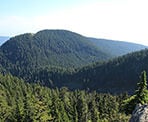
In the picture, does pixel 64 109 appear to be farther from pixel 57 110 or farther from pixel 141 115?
pixel 141 115

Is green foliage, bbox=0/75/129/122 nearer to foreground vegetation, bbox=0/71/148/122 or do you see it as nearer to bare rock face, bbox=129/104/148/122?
foreground vegetation, bbox=0/71/148/122

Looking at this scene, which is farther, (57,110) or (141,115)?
(57,110)

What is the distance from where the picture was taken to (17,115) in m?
78.4

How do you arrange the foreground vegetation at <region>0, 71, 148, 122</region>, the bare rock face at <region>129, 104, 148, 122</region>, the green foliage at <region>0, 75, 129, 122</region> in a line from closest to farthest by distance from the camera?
the bare rock face at <region>129, 104, 148, 122</region>, the foreground vegetation at <region>0, 71, 148, 122</region>, the green foliage at <region>0, 75, 129, 122</region>

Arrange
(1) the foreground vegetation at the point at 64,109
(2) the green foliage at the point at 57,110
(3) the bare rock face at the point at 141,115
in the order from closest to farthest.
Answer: (3) the bare rock face at the point at 141,115
(1) the foreground vegetation at the point at 64,109
(2) the green foliage at the point at 57,110

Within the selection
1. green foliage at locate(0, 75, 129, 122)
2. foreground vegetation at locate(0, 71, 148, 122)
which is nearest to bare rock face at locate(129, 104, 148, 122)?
foreground vegetation at locate(0, 71, 148, 122)

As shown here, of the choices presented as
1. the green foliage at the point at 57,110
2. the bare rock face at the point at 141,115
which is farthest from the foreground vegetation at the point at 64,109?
the bare rock face at the point at 141,115

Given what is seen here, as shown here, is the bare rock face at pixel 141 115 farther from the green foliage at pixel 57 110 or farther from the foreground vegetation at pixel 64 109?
the green foliage at pixel 57 110

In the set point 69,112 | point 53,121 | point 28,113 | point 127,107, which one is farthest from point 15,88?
point 127,107

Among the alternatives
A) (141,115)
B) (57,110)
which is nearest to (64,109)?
(57,110)

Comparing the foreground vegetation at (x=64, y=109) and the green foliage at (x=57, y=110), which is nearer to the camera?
Answer: the foreground vegetation at (x=64, y=109)

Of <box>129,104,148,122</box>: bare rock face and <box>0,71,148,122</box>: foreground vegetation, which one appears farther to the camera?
<box>0,71,148,122</box>: foreground vegetation

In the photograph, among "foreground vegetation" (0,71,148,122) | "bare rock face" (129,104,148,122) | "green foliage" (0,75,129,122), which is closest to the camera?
"bare rock face" (129,104,148,122)

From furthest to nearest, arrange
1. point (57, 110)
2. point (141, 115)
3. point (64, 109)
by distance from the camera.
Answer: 1. point (64, 109)
2. point (57, 110)
3. point (141, 115)
